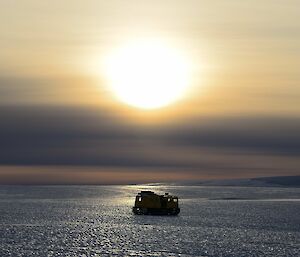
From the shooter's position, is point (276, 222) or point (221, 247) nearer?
point (221, 247)

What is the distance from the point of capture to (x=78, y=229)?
403 feet

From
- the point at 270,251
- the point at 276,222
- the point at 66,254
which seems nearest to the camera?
the point at 66,254

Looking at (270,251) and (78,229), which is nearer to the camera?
(270,251)

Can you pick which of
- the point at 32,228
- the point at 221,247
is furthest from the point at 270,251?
the point at 32,228

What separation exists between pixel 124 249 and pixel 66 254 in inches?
353

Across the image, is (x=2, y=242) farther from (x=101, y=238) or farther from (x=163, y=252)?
(x=163, y=252)

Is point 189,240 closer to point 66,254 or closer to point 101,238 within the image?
point 101,238

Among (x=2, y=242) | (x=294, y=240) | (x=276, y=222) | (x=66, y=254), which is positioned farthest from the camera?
(x=276, y=222)

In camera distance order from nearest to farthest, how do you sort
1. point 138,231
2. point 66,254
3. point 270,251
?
point 66,254 < point 270,251 < point 138,231

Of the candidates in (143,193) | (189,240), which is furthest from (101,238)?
(143,193)

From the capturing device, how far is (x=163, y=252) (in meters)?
81.9

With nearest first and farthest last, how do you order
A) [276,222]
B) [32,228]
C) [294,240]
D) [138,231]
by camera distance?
[294,240]
[138,231]
[32,228]
[276,222]

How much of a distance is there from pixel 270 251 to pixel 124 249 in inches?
673

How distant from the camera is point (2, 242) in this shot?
92688 millimetres
